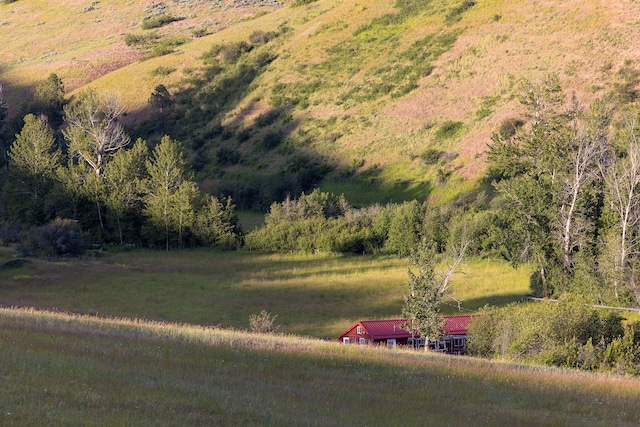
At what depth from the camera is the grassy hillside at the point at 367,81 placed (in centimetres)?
8962

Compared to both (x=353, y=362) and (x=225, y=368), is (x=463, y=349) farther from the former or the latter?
(x=225, y=368)

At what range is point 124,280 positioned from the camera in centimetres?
5566

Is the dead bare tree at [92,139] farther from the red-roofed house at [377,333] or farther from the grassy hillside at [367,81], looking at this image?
the red-roofed house at [377,333]

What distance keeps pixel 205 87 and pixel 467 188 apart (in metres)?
65.2

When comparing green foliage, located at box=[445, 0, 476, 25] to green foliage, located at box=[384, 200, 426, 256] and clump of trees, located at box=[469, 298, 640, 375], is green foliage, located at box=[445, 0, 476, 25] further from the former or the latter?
clump of trees, located at box=[469, 298, 640, 375]

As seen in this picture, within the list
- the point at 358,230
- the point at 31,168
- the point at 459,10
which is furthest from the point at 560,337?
the point at 459,10

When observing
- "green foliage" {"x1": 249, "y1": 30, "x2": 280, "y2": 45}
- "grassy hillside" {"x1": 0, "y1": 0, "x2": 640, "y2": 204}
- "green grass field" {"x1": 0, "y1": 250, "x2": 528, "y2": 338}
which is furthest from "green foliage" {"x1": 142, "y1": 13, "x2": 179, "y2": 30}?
"green grass field" {"x1": 0, "y1": 250, "x2": 528, "y2": 338}

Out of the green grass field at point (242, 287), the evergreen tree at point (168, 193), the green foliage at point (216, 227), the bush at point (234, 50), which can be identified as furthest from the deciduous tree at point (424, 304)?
the bush at point (234, 50)

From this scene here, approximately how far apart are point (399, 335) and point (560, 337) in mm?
8691

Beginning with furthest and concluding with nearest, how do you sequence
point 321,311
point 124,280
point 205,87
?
point 205,87, point 124,280, point 321,311

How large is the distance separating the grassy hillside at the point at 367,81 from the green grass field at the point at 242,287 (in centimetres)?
2244

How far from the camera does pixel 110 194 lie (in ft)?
247

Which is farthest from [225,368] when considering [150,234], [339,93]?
[339,93]

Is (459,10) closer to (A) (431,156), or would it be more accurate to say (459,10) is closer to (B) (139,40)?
(A) (431,156)
